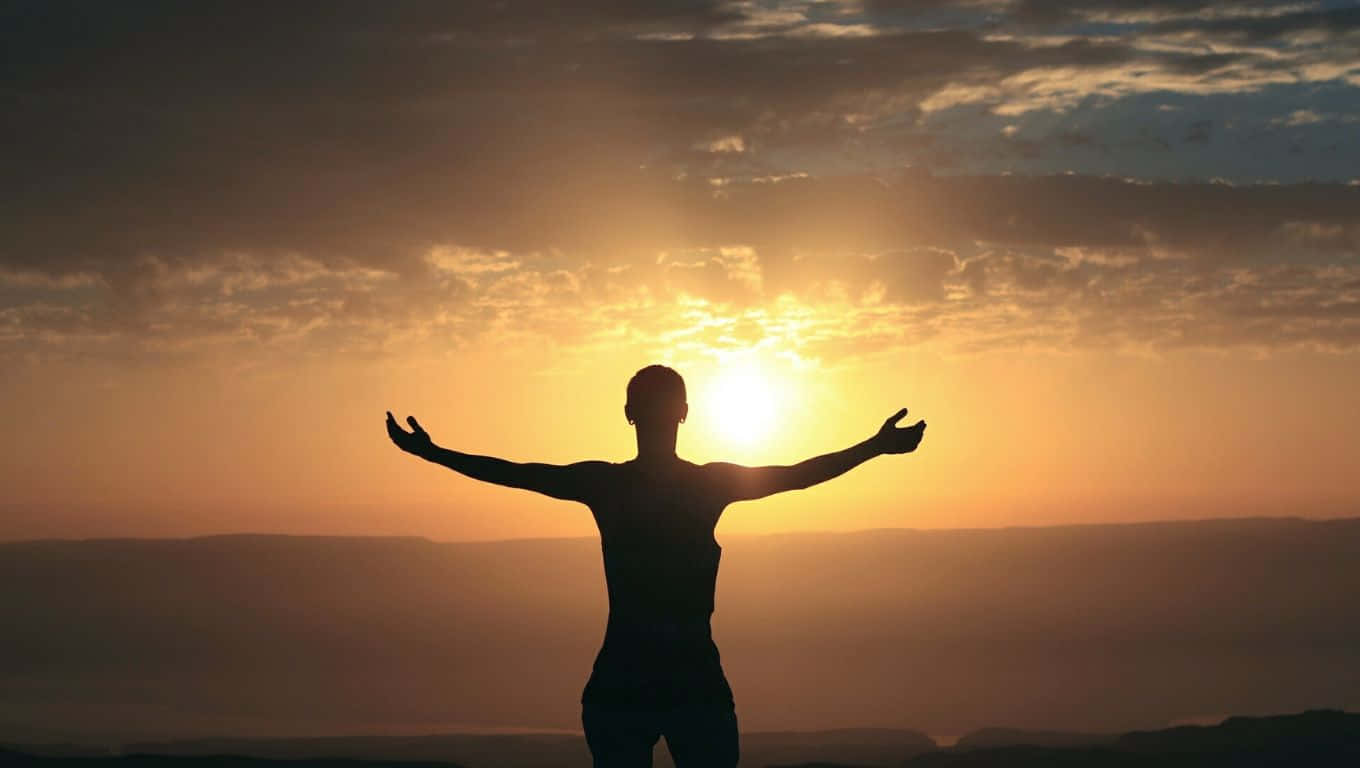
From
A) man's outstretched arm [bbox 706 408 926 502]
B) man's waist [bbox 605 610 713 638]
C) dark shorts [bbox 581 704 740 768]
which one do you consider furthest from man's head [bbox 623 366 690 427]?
dark shorts [bbox 581 704 740 768]

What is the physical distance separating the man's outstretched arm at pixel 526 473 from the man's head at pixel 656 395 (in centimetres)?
39

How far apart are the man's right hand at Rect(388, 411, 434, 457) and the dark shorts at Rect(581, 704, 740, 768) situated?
5.69 feet

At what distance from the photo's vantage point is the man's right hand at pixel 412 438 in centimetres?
955

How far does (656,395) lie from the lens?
30.4ft

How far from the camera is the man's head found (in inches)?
364

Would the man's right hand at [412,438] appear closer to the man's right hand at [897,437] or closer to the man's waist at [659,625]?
the man's waist at [659,625]

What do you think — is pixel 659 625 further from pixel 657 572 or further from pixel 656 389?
pixel 656 389

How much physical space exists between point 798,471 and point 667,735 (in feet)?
5.38

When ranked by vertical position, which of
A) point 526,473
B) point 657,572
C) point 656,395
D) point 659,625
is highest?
point 656,395

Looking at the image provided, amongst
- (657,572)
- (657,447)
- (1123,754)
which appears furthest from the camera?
(1123,754)

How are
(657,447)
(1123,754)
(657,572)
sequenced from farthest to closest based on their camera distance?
(1123,754), (657,447), (657,572)

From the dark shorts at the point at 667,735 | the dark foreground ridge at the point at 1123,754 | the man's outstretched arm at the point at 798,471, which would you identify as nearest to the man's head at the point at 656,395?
the man's outstretched arm at the point at 798,471

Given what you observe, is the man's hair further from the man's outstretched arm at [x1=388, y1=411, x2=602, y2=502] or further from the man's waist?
the man's waist

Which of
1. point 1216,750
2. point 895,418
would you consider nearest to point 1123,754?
point 1216,750
